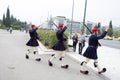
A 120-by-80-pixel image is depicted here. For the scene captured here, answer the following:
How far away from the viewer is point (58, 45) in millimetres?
11453

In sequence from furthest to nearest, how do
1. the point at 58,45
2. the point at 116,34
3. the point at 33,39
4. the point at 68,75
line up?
the point at 116,34 < the point at 33,39 < the point at 58,45 < the point at 68,75

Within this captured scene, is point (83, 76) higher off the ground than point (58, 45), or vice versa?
point (58, 45)

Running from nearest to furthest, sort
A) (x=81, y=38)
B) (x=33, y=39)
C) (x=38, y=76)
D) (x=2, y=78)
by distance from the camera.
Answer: (x=2, y=78), (x=38, y=76), (x=33, y=39), (x=81, y=38)

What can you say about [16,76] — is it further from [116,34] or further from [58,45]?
[116,34]

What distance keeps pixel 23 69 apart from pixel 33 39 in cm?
315

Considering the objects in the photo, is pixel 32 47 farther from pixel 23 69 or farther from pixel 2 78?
pixel 2 78

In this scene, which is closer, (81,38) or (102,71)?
(102,71)

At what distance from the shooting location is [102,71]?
10.1 m

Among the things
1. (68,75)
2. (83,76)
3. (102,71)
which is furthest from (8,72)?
(102,71)

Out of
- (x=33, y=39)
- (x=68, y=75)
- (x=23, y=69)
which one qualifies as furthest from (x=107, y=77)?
(x=33, y=39)

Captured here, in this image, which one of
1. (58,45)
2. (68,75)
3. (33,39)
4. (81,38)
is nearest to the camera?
(68,75)

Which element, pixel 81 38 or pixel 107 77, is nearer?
pixel 107 77

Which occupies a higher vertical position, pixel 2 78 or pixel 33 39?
pixel 33 39

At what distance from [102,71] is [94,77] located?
511 mm
